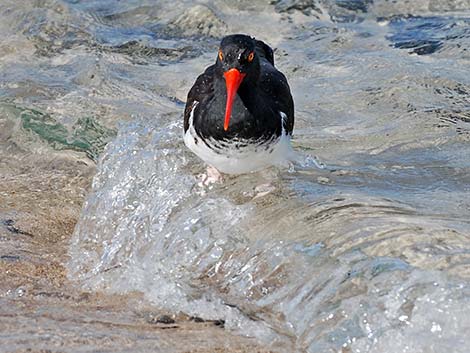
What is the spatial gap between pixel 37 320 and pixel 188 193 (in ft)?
4.77

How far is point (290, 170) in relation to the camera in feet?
19.0

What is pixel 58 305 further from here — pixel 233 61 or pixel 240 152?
pixel 233 61

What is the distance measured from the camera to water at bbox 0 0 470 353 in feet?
13.7

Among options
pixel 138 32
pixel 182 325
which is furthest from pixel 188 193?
pixel 138 32

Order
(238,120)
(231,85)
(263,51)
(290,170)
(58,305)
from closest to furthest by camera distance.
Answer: (58,305) < (231,85) < (238,120) < (290,170) < (263,51)

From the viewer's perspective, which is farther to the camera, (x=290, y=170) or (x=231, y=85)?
(x=290, y=170)

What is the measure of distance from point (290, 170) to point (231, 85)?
0.94 metres

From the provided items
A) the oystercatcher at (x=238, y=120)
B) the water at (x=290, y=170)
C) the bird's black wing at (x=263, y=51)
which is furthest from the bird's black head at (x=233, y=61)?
the bird's black wing at (x=263, y=51)

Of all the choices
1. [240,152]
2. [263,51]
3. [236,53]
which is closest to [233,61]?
[236,53]

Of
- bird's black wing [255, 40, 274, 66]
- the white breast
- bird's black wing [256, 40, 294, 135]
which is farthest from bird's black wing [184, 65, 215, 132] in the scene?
bird's black wing [255, 40, 274, 66]

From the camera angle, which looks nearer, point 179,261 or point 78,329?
point 78,329

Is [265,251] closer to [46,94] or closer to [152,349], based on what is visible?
[152,349]

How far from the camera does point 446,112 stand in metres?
7.48

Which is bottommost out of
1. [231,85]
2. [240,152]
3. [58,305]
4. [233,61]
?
[58,305]
